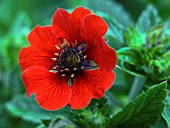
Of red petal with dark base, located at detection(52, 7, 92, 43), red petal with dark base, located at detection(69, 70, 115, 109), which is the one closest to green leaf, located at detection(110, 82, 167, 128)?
red petal with dark base, located at detection(69, 70, 115, 109)

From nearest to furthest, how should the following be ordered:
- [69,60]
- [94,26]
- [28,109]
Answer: [94,26] < [69,60] < [28,109]

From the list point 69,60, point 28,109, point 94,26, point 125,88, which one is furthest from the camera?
point 125,88

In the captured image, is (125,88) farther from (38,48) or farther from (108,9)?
(38,48)

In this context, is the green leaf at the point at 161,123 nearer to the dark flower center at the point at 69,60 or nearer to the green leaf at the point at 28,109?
the dark flower center at the point at 69,60

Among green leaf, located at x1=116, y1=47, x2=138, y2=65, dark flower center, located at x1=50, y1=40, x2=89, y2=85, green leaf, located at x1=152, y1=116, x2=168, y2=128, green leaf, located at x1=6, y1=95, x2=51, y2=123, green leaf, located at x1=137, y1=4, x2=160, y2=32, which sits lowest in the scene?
green leaf, located at x1=6, y1=95, x2=51, y2=123

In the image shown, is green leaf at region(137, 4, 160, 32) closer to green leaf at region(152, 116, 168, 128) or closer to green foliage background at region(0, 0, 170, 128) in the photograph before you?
green foliage background at region(0, 0, 170, 128)

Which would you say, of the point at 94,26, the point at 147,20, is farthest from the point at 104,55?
the point at 147,20

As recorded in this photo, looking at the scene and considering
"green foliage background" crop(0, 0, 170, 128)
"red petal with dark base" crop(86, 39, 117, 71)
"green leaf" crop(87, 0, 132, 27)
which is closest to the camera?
"red petal with dark base" crop(86, 39, 117, 71)
